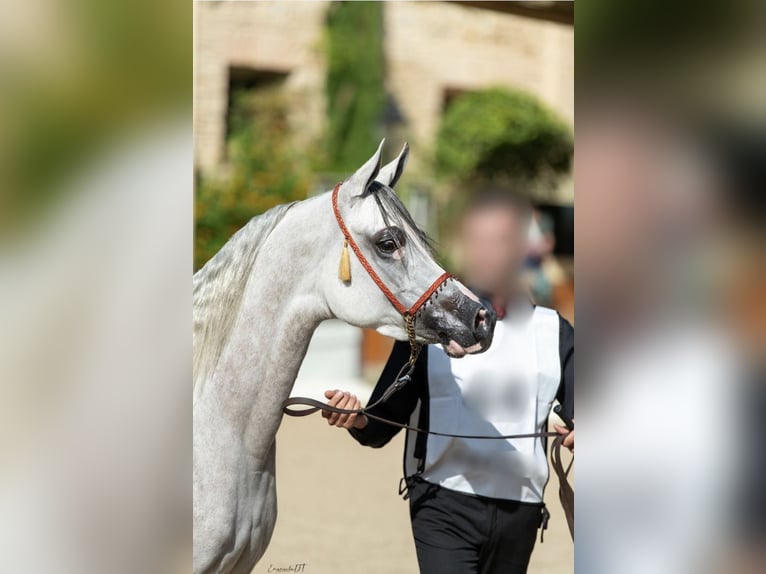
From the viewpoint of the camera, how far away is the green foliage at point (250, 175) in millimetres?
6500

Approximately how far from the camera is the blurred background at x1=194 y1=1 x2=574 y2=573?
614cm

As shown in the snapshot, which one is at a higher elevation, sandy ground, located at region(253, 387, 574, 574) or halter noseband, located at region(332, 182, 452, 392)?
halter noseband, located at region(332, 182, 452, 392)

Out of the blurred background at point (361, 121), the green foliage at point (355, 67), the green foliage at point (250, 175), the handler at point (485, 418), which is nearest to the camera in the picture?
the handler at point (485, 418)

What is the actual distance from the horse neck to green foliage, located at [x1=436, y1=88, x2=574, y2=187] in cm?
667

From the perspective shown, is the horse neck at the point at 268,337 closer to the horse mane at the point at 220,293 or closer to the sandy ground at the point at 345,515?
the horse mane at the point at 220,293

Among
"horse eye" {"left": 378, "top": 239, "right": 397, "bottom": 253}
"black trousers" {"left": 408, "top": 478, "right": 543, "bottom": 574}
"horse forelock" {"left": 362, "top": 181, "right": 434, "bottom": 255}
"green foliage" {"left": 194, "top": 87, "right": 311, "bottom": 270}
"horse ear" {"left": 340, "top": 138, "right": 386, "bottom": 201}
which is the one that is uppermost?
"green foliage" {"left": 194, "top": 87, "right": 311, "bottom": 270}

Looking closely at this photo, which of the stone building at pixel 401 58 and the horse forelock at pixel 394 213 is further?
the stone building at pixel 401 58

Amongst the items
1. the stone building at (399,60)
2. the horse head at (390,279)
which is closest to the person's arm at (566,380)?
the horse head at (390,279)

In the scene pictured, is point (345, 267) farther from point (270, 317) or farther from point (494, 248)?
point (494, 248)

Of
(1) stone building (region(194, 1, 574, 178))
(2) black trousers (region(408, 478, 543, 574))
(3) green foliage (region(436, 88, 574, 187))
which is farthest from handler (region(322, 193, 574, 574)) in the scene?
(3) green foliage (region(436, 88, 574, 187))

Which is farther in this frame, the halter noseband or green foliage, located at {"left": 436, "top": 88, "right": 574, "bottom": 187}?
green foliage, located at {"left": 436, "top": 88, "right": 574, "bottom": 187}

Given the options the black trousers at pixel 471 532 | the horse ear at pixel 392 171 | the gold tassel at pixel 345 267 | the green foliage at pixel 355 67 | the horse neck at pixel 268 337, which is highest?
the green foliage at pixel 355 67

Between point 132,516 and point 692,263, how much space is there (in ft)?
1.74

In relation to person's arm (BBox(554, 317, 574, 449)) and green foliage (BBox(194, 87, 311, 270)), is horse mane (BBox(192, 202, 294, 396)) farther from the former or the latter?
green foliage (BBox(194, 87, 311, 270))
